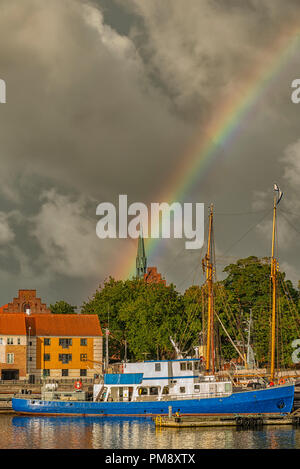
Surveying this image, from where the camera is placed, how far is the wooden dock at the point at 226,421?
70312 mm

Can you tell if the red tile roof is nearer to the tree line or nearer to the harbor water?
the tree line

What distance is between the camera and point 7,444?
61375 millimetres

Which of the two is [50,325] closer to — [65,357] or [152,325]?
[65,357]

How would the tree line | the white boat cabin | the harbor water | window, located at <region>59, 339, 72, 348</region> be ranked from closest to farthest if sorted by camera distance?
the harbor water, the white boat cabin, the tree line, window, located at <region>59, 339, 72, 348</region>

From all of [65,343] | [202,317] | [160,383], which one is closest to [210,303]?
[202,317]

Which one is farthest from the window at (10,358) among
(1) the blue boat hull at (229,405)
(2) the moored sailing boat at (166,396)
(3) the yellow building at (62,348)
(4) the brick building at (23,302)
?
(1) the blue boat hull at (229,405)

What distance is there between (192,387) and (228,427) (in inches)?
310

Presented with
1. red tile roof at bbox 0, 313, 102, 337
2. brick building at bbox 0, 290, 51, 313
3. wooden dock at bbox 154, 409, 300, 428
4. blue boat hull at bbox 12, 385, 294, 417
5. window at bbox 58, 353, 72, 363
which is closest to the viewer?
wooden dock at bbox 154, 409, 300, 428

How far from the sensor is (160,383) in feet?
261

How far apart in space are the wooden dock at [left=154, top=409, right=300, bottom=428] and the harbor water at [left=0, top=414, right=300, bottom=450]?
76 centimetres

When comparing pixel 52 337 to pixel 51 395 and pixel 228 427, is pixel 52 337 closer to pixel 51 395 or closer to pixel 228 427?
pixel 51 395

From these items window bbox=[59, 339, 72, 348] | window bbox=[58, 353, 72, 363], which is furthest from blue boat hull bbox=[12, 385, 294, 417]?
window bbox=[59, 339, 72, 348]

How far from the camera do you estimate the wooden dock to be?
231 ft
